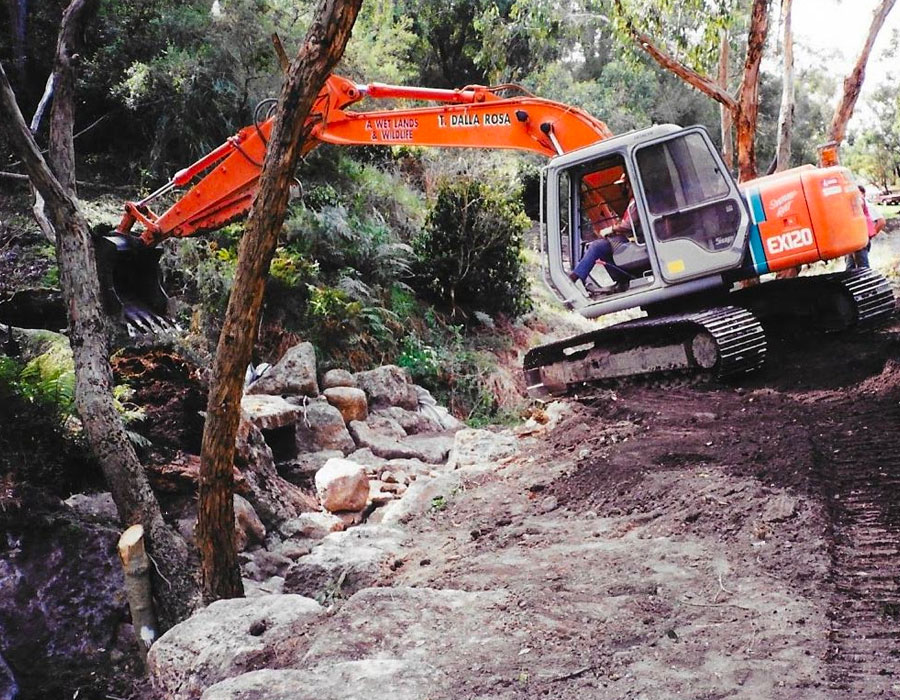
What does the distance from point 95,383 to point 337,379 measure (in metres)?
4.83

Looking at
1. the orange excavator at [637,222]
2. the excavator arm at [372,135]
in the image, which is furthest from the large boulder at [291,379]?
the excavator arm at [372,135]

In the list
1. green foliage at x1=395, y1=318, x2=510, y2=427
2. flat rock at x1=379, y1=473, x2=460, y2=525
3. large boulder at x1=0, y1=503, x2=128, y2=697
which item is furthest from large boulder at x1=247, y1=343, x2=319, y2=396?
large boulder at x1=0, y1=503, x2=128, y2=697

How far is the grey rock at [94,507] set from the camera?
219 inches

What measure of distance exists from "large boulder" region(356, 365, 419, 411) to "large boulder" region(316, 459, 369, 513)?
2506mm

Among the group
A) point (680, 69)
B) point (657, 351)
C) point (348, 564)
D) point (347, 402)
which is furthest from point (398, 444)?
point (680, 69)

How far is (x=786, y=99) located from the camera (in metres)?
12.4

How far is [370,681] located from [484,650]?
48cm

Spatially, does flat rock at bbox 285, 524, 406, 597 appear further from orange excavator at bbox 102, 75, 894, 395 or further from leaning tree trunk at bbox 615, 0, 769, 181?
leaning tree trunk at bbox 615, 0, 769, 181

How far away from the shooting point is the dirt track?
9.26ft

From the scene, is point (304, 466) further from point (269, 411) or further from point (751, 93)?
point (751, 93)

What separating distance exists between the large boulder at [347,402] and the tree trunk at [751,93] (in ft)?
19.4

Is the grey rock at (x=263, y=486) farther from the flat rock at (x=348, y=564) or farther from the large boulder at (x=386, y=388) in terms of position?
the large boulder at (x=386, y=388)

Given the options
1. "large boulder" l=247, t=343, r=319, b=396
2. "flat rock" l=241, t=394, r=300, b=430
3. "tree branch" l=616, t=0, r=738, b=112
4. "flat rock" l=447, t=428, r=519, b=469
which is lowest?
"flat rock" l=447, t=428, r=519, b=469

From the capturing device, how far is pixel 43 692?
4988 mm
